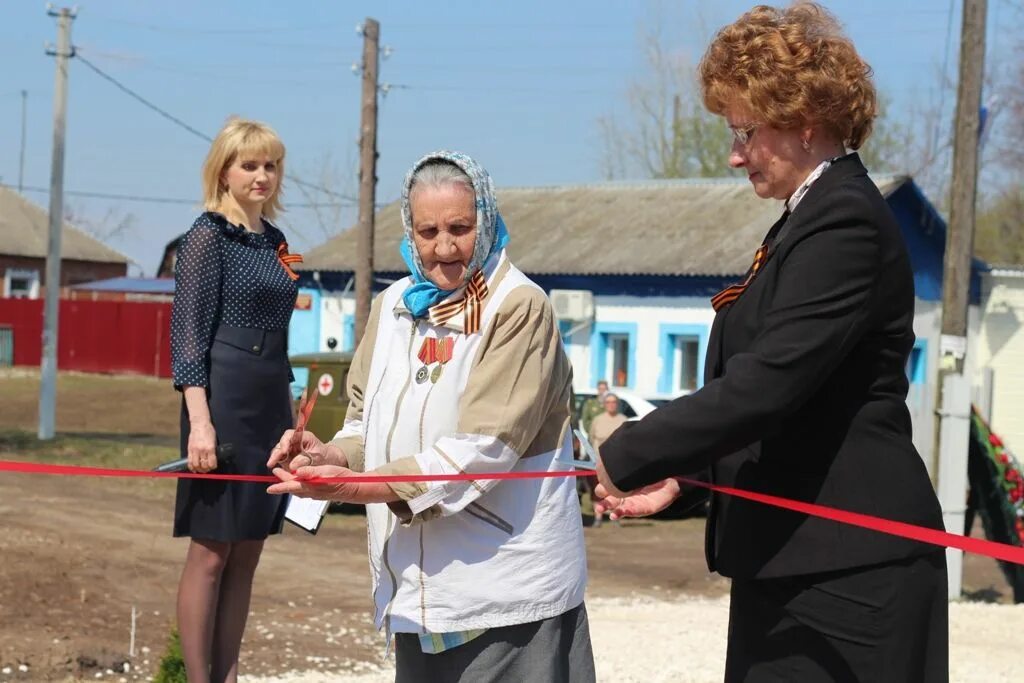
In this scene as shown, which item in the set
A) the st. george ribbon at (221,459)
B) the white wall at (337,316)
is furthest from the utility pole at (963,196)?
the white wall at (337,316)

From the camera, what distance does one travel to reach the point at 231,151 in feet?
15.9

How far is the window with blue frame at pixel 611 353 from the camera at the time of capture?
2672cm

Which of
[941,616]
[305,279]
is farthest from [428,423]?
[305,279]

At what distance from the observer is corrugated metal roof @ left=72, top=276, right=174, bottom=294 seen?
2189 inches

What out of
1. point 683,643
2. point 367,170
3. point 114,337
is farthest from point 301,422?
point 114,337

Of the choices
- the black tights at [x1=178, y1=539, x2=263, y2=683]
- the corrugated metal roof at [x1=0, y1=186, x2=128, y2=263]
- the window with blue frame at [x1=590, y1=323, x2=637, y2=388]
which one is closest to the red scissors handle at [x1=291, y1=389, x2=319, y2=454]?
the black tights at [x1=178, y1=539, x2=263, y2=683]

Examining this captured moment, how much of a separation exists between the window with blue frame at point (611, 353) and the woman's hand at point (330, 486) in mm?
23482

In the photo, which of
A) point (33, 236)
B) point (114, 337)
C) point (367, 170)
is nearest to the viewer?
point (367, 170)

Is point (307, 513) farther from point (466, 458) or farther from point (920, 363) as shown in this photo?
point (920, 363)

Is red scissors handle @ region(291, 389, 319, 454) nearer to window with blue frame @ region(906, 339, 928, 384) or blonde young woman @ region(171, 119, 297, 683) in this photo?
blonde young woman @ region(171, 119, 297, 683)

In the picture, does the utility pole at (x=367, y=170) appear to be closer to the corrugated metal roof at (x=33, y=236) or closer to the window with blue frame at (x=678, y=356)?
the window with blue frame at (x=678, y=356)

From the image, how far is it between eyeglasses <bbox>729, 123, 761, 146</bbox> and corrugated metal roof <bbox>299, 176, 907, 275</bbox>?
2216cm

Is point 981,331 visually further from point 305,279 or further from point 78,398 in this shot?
point 78,398

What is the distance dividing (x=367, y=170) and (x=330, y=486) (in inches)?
778
